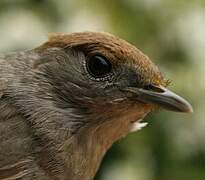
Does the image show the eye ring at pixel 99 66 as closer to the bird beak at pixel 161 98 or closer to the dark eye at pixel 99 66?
the dark eye at pixel 99 66

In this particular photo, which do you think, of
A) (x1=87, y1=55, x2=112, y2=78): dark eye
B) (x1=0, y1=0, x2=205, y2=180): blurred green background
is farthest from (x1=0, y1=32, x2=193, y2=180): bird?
(x1=0, y1=0, x2=205, y2=180): blurred green background

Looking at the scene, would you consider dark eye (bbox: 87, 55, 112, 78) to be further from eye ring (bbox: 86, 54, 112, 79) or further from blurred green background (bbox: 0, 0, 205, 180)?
blurred green background (bbox: 0, 0, 205, 180)

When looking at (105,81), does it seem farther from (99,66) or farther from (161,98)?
(161,98)

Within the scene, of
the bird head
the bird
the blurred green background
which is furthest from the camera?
the blurred green background

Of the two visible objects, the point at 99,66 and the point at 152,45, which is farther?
the point at 152,45

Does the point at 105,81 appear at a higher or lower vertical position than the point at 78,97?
higher

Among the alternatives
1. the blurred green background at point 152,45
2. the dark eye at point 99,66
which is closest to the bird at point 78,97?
the dark eye at point 99,66

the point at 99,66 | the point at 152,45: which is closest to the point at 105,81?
the point at 99,66

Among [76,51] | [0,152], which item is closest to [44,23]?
[76,51]
